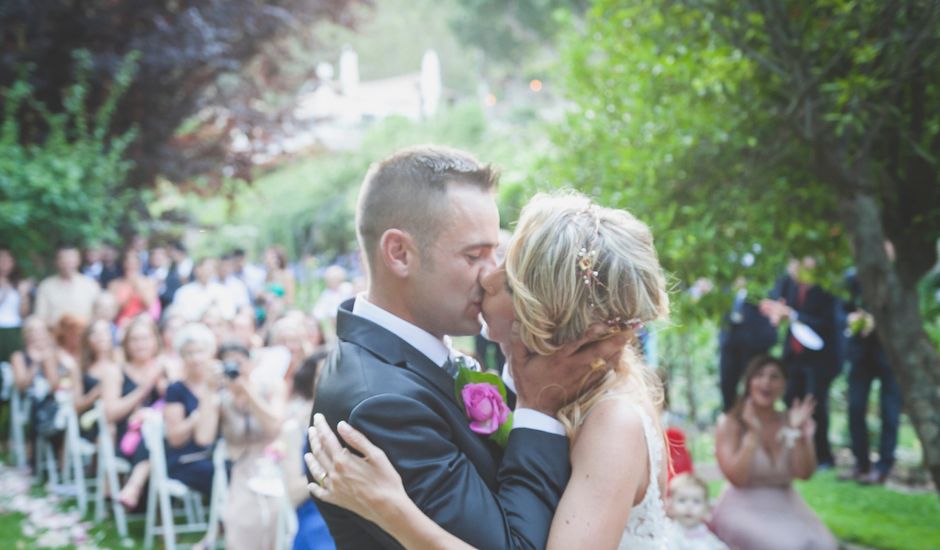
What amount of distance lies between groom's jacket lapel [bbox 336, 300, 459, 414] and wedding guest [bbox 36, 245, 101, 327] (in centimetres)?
834

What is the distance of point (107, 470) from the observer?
274 inches

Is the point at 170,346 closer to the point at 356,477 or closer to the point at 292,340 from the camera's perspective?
the point at 292,340

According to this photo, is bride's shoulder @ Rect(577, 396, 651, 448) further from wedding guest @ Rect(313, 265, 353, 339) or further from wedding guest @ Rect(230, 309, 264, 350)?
wedding guest @ Rect(313, 265, 353, 339)

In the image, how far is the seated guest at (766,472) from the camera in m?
4.91

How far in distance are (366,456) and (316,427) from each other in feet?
0.76

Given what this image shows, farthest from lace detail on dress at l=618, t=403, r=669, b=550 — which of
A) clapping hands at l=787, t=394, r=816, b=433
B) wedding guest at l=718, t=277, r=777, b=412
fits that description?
wedding guest at l=718, t=277, r=777, b=412

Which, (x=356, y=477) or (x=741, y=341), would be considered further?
(x=741, y=341)

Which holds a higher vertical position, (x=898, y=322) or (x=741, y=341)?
(x=898, y=322)

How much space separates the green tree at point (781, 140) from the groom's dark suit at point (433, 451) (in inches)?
95.6

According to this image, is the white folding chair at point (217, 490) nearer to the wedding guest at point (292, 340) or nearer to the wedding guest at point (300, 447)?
the wedding guest at point (300, 447)

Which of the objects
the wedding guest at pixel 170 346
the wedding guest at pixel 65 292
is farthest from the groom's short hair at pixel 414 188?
the wedding guest at pixel 65 292

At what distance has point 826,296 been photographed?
8.03 m

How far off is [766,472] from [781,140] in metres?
2.00

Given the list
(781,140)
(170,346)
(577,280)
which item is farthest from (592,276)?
(170,346)
